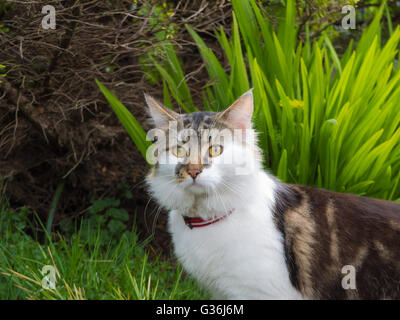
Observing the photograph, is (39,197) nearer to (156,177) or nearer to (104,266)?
(104,266)

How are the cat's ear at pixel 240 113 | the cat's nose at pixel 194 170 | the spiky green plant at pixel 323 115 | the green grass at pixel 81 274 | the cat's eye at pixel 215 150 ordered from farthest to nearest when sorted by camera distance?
1. the spiky green plant at pixel 323 115
2. the green grass at pixel 81 274
3. the cat's ear at pixel 240 113
4. the cat's eye at pixel 215 150
5. the cat's nose at pixel 194 170

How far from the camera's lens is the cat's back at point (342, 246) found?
207cm

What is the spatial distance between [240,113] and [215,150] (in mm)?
244

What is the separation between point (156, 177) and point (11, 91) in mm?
1246

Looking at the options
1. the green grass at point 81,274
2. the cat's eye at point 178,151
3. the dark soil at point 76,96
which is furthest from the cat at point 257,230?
the dark soil at point 76,96

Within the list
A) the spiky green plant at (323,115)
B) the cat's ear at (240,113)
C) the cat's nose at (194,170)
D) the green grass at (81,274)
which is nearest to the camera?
the cat's nose at (194,170)

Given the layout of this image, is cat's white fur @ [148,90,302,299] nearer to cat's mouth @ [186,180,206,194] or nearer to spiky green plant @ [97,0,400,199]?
cat's mouth @ [186,180,206,194]

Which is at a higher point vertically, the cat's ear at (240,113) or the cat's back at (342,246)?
the cat's ear at (240,113)

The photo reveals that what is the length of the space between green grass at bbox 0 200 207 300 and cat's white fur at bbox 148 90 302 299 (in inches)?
14.4

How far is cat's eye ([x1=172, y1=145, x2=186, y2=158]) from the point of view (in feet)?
6.79

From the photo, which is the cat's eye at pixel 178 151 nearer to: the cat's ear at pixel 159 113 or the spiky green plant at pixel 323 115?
the cat's ear at pixel 159 113

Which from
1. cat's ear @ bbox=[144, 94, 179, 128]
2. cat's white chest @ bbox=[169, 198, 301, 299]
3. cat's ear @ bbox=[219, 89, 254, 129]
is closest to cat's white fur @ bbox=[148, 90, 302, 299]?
cat's white chest @ bbox=[169, 198, 301, 299]

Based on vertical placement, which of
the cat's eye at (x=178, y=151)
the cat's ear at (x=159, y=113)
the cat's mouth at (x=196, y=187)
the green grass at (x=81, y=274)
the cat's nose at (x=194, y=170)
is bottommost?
the green grass at (x=81, y=274)
